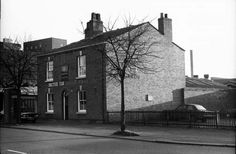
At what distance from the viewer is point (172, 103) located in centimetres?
3353

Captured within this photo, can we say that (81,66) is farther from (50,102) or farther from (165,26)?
(165,26)

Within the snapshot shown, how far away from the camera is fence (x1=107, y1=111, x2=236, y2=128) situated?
68.7 feet

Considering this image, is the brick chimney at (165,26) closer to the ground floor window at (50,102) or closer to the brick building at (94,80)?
the brick building at (94,80)

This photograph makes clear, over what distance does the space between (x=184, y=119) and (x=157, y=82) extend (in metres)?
9.18

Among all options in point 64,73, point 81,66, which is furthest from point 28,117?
point 81,66

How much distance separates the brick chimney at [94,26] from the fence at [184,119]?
9.23 m

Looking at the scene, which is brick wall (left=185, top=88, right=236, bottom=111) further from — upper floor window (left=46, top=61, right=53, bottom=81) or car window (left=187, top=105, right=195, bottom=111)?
upper floor window (left=46, top=61, right=53, bottom=81)

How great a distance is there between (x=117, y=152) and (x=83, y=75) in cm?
1876

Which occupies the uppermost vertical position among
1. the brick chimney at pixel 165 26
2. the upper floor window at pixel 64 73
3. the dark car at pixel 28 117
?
the brick chimney at pixel 165 26

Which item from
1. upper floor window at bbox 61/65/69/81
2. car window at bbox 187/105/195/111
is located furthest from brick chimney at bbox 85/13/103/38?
car window at bbox 187/105/195/111

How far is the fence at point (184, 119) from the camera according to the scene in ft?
68.7

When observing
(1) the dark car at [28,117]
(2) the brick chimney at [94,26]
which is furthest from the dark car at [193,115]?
(1) the dark car at [28,117]

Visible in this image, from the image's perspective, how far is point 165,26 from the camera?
110 ft

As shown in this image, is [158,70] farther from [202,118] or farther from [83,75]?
[202,118]
